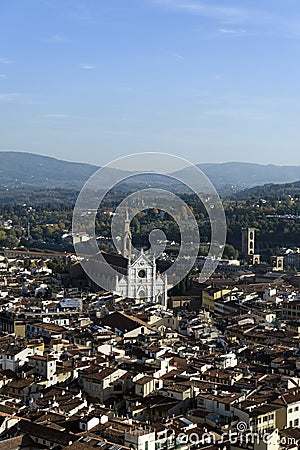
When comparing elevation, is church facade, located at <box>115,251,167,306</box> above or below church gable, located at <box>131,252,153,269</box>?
below

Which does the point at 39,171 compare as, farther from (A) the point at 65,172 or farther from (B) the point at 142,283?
(B) the point at 142,283

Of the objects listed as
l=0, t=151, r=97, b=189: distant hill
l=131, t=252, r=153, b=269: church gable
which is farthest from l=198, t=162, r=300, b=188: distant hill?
l=131, t=252, r=153, b=269: church gable

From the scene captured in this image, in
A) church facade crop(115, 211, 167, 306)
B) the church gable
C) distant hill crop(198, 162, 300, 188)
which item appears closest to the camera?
church facade crop(115, 211, 167, 306)

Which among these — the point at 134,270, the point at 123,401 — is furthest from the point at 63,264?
the point at 123,401

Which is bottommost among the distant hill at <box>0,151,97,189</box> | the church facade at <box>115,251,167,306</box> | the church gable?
the church facade at <box>115,251,167,306</box>

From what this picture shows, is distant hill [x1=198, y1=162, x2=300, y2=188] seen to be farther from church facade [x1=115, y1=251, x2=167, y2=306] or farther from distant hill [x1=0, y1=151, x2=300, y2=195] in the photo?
church facade [x1=115, y1=251, x2=167, y2=306]

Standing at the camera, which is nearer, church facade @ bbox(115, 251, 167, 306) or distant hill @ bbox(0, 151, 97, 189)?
church facade @ bbox(115, 251, 167, 306)

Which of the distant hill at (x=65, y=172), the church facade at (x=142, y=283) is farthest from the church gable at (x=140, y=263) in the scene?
the distant hill at (x=65, y=172)

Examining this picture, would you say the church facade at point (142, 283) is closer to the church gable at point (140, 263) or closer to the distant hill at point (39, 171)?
the church gable at point (140, 263)

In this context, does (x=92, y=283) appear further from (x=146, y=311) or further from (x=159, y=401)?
(x=159, y=401)

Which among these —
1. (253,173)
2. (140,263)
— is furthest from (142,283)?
(253,173)
